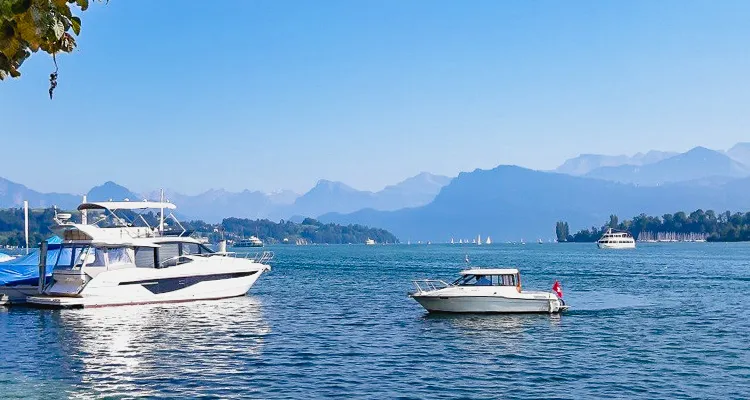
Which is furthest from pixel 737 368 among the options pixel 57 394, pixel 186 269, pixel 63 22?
pixel 186 269

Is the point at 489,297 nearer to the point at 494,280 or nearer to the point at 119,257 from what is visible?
the point at 494,280

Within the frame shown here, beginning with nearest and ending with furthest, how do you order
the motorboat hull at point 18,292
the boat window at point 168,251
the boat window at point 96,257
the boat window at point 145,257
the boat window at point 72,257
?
the boat window at point 72,257 < the boat window at point 96,257 < the boat window at point 145,257 < the boat window at point 168,251 < the motorboat hull at point 18,292

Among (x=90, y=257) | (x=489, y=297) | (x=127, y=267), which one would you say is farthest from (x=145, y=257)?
(x=489, y=297)

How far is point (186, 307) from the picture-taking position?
175 ft

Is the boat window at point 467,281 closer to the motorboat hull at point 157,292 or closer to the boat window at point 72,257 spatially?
the motorboat hull at point 157,292

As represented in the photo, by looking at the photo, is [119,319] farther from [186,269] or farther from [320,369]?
[320,369]

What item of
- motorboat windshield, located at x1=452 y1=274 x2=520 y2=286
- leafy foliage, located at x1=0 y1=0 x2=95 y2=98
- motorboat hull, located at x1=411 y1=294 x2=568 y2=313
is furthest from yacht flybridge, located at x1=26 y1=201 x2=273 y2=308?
leafy foliage, located at x1=0 y1=0 x2=95 y2=98

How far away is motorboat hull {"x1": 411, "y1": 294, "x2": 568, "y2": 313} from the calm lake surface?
77 cm

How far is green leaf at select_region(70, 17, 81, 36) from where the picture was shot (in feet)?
27.1

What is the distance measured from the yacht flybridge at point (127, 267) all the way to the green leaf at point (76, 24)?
154ft

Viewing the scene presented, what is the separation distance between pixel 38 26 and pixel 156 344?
3148 centimetres

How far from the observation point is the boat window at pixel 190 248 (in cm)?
5684

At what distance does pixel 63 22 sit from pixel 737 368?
2971cm

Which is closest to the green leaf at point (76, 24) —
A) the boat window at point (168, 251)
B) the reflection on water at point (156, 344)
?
the reflection on water at point (156, 344)
